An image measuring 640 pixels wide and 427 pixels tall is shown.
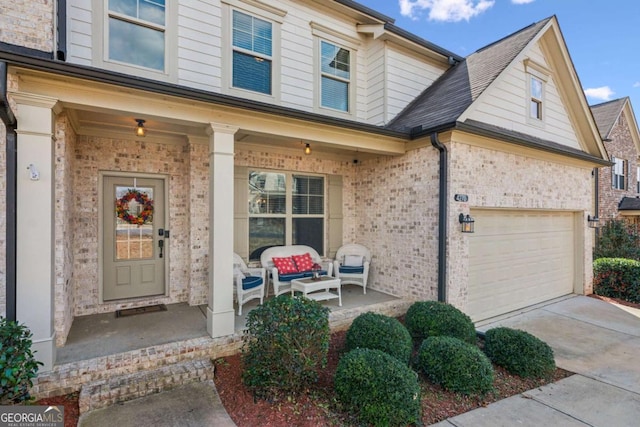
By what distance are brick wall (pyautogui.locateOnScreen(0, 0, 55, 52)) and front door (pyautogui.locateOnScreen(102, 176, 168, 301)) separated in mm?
2214

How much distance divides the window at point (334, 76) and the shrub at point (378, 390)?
17.1 feet

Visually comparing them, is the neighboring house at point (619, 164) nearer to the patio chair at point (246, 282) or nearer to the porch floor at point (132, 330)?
the porch floor at point (132, 330)

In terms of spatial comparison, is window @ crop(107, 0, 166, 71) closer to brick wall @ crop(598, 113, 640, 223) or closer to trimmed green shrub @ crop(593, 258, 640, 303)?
trimmed green shrub @ crop(593, 258, 640, 303)

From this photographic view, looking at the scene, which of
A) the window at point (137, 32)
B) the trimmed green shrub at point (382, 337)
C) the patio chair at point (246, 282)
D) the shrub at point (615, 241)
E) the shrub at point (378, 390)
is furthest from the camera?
the shrub at point (615, 241)

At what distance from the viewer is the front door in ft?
17.3

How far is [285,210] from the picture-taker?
6.81 metres

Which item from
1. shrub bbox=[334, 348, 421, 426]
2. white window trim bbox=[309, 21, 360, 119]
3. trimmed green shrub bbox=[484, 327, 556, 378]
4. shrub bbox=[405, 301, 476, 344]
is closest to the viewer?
shrub bbox=[334, 348, 421, 426]

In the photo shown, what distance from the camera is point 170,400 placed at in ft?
11.0

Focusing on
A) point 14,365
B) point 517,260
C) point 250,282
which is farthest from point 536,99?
point 14,365

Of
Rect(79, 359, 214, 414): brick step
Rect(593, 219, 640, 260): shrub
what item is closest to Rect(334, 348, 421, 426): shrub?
Rect(79, 359, 214, 414): brick step

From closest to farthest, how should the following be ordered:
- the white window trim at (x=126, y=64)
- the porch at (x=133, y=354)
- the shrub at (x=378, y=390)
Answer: the shrub at (x=378, y=390), the porch at (x=133, y=354), the white window trim at (x=126, y=64)

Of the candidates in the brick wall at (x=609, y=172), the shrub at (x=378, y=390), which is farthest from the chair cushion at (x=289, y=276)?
the brick wall at (x=609, y=172)

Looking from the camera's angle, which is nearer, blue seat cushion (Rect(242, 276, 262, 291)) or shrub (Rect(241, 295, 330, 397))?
shrub (Rect(241, 295, 330, 397))

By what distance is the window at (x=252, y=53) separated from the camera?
5.80 metres
